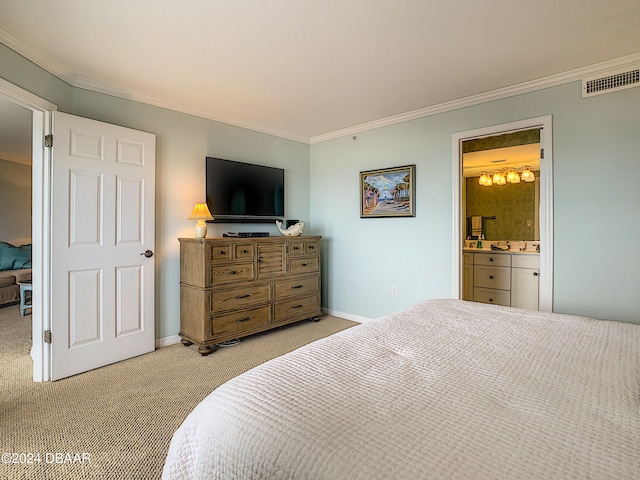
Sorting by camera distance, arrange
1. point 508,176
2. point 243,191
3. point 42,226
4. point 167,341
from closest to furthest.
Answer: point 42,226, point 167,341, point 243,191, point 508,176

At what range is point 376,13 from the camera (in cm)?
189

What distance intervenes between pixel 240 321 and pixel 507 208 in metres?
4.39

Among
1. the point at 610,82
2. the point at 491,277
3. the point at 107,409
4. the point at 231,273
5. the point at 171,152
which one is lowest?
the point at 107,409

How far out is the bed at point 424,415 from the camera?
25.5 inches

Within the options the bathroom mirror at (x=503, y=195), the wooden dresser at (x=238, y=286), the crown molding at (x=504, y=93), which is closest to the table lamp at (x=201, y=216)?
the wooden dresser at (x=238, y=286)

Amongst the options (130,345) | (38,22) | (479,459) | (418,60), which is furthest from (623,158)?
(130,345)

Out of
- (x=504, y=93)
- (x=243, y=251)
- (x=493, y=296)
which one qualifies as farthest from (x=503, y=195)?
(x=243, y=251)

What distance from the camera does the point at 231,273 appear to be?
3197mm

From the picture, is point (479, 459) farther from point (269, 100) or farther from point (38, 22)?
point (269, 100)

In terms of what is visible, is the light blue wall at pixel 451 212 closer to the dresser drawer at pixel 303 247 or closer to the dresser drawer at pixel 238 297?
the dresser drawer at pixel 303 247

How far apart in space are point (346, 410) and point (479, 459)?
299 millimetres

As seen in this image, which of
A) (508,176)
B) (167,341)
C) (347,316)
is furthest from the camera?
(508,176)

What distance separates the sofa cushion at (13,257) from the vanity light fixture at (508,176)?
7.30 meters

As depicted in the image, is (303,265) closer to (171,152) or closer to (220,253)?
(220,253)
